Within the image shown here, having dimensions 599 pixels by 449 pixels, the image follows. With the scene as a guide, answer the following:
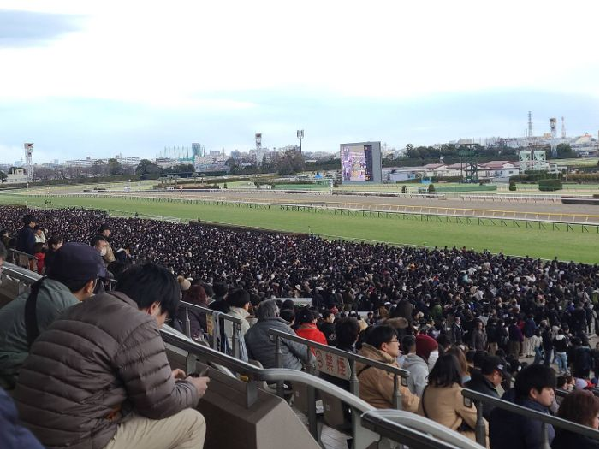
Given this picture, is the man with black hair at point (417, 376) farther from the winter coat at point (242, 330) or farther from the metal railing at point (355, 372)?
the winter coat at point (242, 330)

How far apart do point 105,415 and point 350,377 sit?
1.53m

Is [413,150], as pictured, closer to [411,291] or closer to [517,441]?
[411,291]

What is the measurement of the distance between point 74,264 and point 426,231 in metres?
32.4

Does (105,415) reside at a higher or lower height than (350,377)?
higher

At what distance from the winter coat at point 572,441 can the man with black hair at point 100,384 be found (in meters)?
1.52

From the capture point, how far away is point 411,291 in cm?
1539

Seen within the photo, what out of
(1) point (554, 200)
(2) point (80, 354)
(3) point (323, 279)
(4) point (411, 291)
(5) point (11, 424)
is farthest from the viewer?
(1) point (554, 200)

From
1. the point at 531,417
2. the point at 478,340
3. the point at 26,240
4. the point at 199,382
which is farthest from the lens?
the point at 478,340

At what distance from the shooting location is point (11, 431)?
61.3 inches

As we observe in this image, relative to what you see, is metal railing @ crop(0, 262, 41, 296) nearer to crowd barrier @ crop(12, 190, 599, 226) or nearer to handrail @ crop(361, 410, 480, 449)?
handrail @ crop(361, 410, 480, 449)

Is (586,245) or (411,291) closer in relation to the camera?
(411,291)

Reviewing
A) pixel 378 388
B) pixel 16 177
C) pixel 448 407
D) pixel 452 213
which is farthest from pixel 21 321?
pixel 16 177

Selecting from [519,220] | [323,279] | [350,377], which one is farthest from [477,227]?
[350,377]

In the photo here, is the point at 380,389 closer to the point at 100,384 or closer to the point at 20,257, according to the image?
the point at 100,384
